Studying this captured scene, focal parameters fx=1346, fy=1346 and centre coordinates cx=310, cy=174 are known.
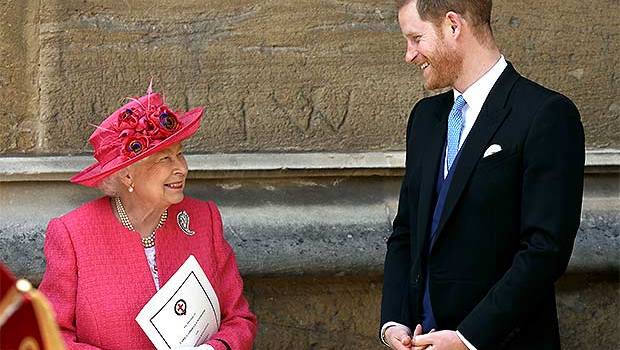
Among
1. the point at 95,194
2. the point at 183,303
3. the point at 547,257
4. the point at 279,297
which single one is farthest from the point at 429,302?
the point at 95,194

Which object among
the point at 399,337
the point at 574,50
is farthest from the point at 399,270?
the point at 574,50

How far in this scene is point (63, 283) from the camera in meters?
3.49

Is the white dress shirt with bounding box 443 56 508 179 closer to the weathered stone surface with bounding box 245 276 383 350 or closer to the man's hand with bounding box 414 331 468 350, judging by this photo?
the man's hand with bounding box 414 331 468 350

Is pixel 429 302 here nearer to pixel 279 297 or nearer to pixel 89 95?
pixel 279 297

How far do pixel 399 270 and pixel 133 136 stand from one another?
0.78 metres

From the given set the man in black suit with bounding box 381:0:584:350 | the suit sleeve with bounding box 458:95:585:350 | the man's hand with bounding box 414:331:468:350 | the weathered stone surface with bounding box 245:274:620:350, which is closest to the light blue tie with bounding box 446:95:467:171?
the man in black suit with bounding box 381:0:584:350

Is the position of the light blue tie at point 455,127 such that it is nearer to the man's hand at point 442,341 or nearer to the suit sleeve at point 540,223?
the suit sleeve at point 540,223

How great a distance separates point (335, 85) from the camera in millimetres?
4676

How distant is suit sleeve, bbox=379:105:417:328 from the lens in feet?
11.5

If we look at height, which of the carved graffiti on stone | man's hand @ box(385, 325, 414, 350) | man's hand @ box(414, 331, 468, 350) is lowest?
man's hand @ box(385, 325, 414, 350)

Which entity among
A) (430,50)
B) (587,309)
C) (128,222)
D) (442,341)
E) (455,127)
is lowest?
(587,309)

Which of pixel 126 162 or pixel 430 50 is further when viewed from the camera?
pixel 126 162

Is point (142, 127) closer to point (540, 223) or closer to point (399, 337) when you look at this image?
point (399, 337)

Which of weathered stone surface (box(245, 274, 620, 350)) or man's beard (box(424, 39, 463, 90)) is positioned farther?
weathered stone surface (box(245, 274, 620, 350))
